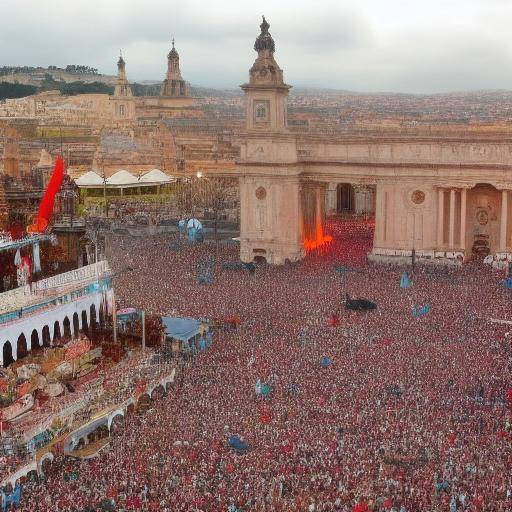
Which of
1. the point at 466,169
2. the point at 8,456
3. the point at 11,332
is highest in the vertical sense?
the point at 466,169

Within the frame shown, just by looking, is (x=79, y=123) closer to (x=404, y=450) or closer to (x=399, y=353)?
(x=399, y=353)

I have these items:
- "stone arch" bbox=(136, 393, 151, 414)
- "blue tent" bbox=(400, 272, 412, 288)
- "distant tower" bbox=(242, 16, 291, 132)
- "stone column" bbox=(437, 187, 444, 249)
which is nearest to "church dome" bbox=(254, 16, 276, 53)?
"distant tower" bbox=(242, 16, 291, 132)

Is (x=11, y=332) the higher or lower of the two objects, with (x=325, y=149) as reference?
lower

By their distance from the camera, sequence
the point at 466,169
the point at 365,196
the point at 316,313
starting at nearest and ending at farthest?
the point at 316,313, the point at 466,169, the point at 365,196

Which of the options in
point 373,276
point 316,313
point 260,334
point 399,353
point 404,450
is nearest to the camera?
point 404,450

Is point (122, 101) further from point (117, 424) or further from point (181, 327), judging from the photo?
point (117, 424)

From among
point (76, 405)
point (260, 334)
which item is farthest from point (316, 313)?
point (76, 405)
